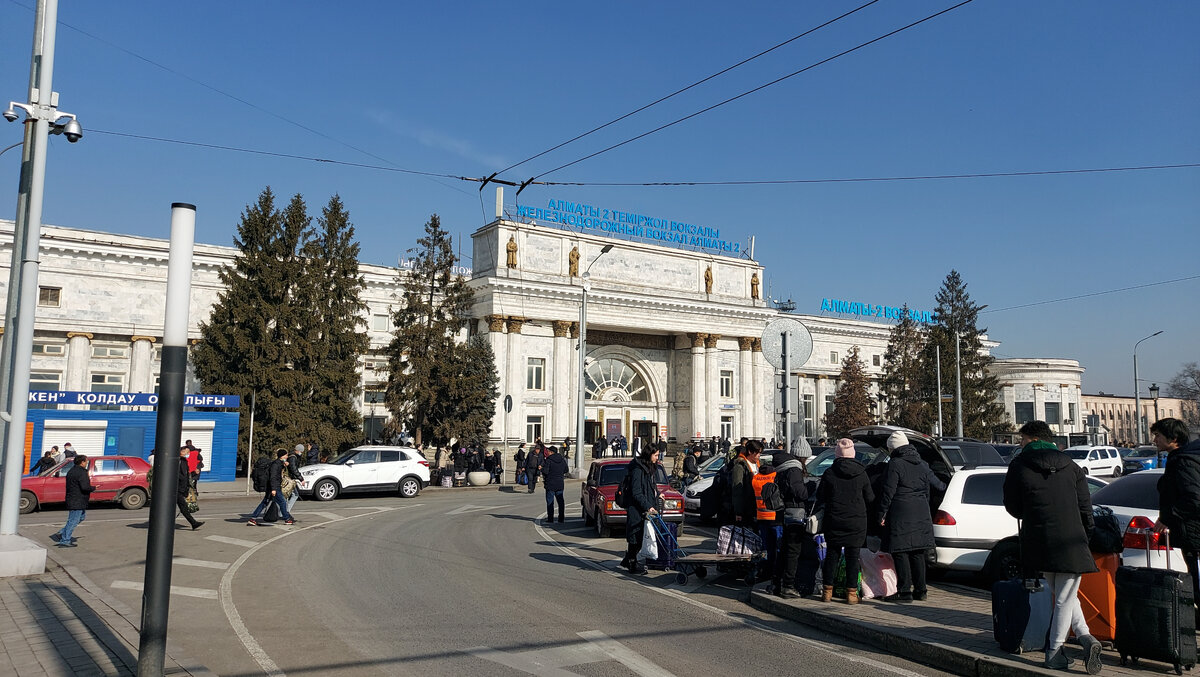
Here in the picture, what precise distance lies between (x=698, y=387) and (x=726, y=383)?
11.4 ft

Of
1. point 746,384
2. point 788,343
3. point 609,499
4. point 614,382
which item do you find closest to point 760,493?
point 788,343

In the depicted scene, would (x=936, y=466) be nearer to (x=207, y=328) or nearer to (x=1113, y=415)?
(x=207, y=328)

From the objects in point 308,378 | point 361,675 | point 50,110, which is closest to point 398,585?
point 361,675

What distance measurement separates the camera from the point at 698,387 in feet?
193

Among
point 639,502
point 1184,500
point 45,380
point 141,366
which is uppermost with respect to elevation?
point 141,366

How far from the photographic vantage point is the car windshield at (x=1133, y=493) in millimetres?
9211

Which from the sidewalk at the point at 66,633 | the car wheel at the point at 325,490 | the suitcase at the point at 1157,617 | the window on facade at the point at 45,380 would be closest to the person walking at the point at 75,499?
the sidewalk at the point at 66,633

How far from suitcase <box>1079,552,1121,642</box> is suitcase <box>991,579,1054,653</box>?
429 mm

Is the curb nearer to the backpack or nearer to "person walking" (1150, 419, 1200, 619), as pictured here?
"person walking" (1150, 419, 1200, 619)

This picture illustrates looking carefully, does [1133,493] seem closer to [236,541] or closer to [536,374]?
[236,541]

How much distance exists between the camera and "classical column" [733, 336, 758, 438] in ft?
201

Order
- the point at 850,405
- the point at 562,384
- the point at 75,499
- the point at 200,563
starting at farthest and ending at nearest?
the point at 850,405 < the point at 562,384 < the point at 75,499 < the point at 200,563

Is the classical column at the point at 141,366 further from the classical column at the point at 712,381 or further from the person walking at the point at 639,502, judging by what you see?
the person walking at the point at 639,502

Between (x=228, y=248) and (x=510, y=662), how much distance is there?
1994 inches
